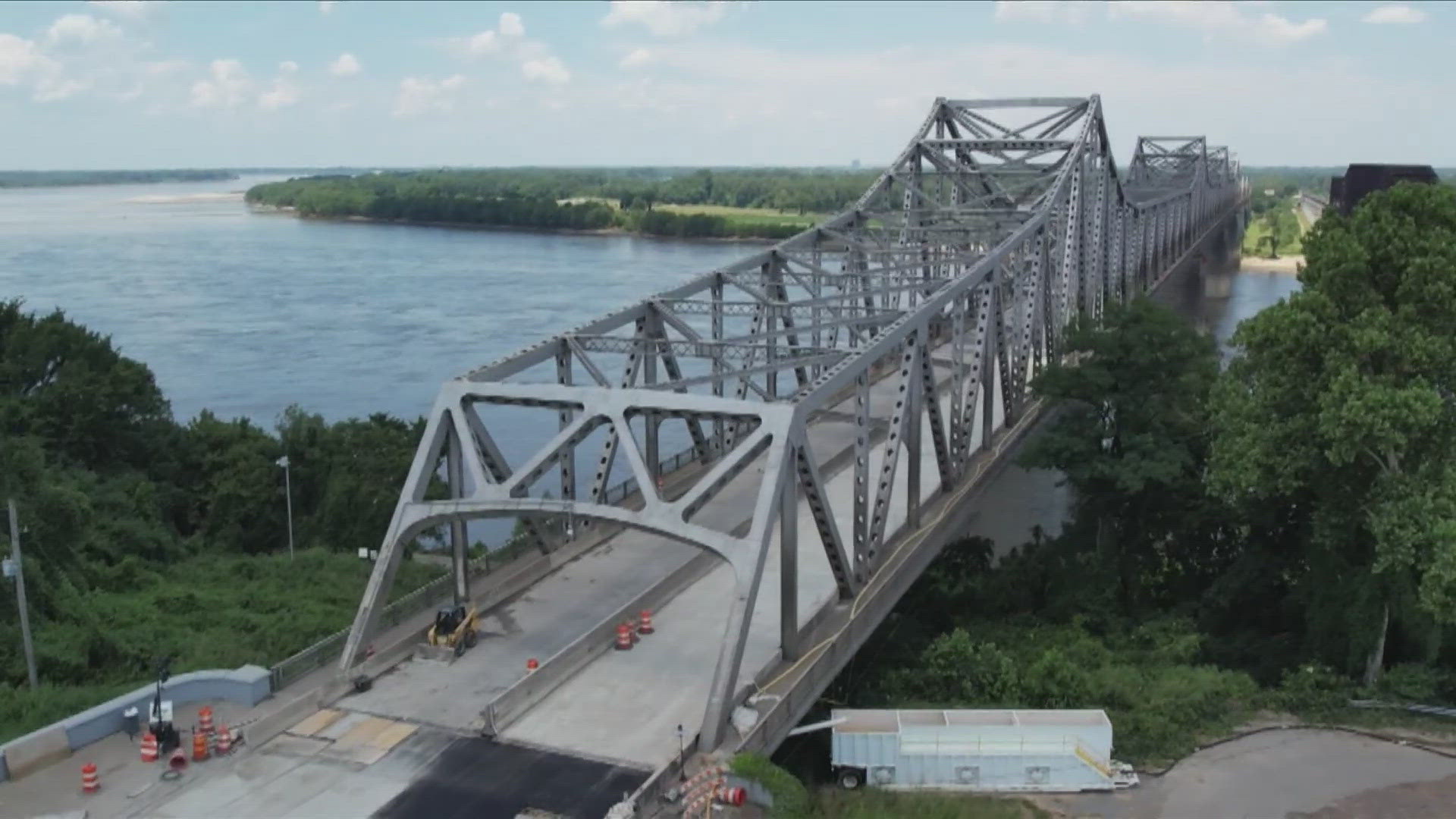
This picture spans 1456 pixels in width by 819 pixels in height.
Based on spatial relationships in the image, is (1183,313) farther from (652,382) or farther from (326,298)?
(652,382)

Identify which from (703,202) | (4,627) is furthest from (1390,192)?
(703,202)

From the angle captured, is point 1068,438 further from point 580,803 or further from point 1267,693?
point 580,803

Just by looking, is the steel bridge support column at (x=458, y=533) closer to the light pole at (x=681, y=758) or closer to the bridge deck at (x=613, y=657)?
the bridge deck at (x=613, y=657)

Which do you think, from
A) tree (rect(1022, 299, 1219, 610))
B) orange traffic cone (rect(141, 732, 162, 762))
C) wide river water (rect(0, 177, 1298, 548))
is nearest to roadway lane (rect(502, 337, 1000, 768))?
orange traffic cone (rect(141, 732, 162, 762))

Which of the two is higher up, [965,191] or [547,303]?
[965,191]

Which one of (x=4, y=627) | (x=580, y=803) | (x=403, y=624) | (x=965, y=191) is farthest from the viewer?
(x=965, y=191)

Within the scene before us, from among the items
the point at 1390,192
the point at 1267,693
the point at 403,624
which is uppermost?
the point at 1390,192

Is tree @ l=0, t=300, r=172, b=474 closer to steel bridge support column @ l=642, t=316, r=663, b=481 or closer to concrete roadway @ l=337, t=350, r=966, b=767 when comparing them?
steel bridge support column @ l=642, t=316, r=663, b=481
